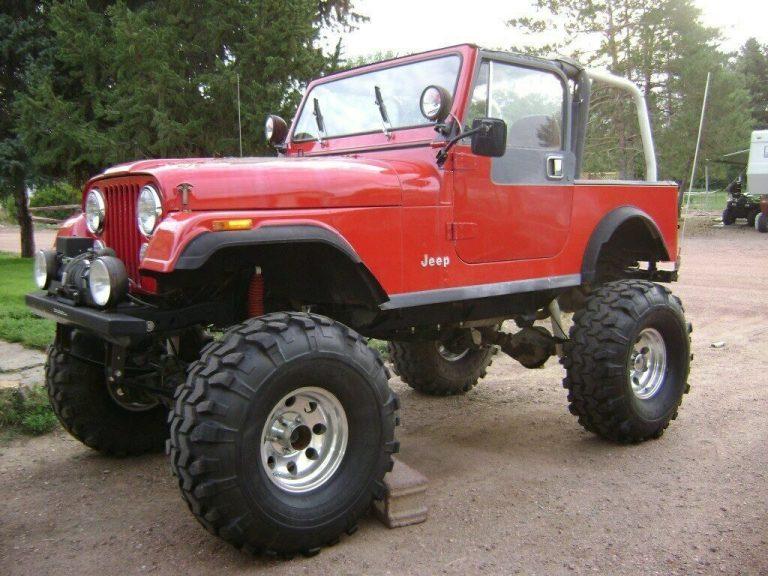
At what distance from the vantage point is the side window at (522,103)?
402cm

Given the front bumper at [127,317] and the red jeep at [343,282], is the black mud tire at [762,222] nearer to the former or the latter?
the red jeep at [343,282]

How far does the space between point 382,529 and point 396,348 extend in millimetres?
2339

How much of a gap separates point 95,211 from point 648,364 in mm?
3524

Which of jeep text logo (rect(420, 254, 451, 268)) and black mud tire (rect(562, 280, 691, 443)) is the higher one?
jeep text logo (rect(420, 254, 451, 268))

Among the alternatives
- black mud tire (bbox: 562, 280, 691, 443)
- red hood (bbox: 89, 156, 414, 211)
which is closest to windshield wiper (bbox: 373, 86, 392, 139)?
red hood (bbox: 89, 156, 414, 211)

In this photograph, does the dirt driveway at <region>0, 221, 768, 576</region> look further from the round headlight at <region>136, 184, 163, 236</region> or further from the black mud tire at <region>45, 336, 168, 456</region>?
the round headlight at <region>136, 184, 163, 236</region>

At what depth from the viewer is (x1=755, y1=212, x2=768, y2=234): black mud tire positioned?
847 inches

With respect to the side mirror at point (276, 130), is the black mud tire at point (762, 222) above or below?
below

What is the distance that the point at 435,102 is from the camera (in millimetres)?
3668

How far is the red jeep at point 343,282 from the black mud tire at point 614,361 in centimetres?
1

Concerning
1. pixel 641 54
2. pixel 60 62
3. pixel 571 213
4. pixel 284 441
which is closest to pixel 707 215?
pixel 641 54

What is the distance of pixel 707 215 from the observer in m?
28.5

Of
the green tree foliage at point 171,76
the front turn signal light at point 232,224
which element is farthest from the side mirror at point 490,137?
the green tree foliage at point 171,76

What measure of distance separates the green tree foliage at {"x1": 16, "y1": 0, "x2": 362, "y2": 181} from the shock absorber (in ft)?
18.3
